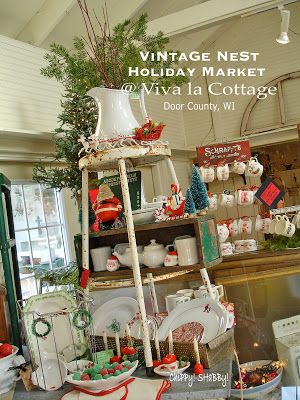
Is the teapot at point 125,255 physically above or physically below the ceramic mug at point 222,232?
above

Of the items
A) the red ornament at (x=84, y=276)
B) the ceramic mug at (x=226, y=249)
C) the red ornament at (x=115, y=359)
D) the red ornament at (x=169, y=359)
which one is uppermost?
the red ornament at (x=84, y=276)

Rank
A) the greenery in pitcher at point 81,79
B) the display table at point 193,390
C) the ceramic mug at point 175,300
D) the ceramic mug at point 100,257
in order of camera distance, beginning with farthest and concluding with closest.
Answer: the greenery in pitcher at point 81,79
the ceramic mug at point 175,300
the ceramic mug at point 100,257
the display table at point 193,390

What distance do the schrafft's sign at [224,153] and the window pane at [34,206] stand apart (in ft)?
4.37

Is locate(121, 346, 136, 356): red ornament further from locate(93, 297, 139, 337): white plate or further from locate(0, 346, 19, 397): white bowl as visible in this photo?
locate(0, 346, 19, 397): white bowl

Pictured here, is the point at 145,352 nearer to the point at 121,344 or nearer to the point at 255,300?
the point at 121,344

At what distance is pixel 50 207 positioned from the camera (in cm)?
371

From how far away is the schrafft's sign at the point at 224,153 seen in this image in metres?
3.40

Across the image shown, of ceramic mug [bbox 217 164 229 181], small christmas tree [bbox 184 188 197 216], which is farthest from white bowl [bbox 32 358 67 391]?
ceramic mug [bbox 217 164 229 181]

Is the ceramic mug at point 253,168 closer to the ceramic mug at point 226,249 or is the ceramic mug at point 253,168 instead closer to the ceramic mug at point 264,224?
the ceramic mug at point 264,224

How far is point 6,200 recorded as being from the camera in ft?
8.89

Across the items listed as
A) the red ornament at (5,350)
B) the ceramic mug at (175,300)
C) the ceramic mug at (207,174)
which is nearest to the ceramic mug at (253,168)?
the ceramic mug at (207,174)

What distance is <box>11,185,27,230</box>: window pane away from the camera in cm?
337

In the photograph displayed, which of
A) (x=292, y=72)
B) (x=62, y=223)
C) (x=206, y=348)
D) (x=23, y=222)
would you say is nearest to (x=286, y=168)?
(x=292, y=72)

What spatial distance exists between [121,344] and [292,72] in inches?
188
